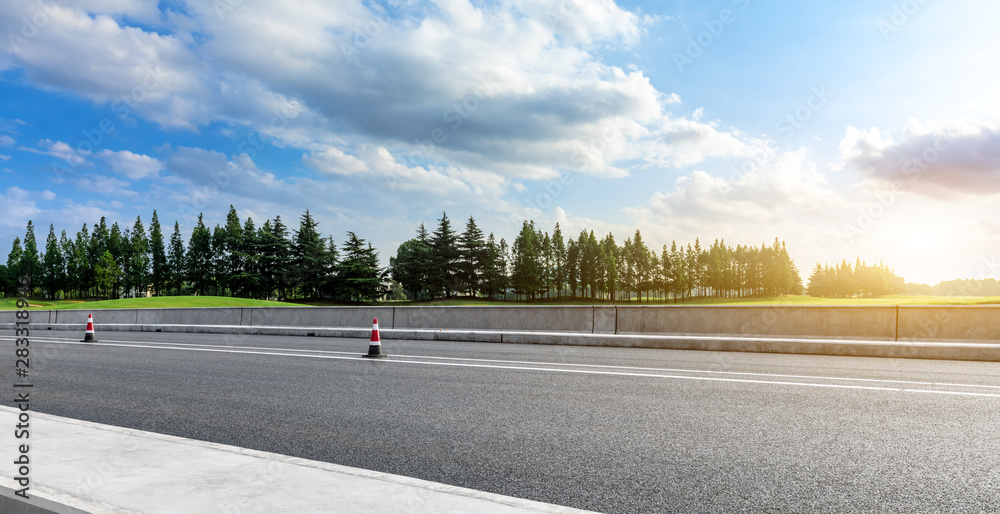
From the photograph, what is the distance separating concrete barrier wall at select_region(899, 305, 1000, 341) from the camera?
1327 cm

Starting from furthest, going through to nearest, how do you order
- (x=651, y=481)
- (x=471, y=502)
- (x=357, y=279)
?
(x=357, y=279)
(x=651, y=481)
(x=471, y=502)

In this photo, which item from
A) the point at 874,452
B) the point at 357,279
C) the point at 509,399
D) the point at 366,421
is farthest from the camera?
the point at 357,279

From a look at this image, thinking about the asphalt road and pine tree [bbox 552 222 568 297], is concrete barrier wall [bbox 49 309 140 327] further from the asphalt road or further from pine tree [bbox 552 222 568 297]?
pine tree [bbox 552 222 568 297]

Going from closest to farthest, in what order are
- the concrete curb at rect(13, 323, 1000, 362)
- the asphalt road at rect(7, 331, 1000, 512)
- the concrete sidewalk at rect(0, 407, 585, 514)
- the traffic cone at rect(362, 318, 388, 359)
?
the concrete sidewalk at rect(0, 407, 585, 514), the asphalt road at rect(7, 331, 1000, 512), the concrete curb at rect(13, 323, 1000, 362), the traffic cone at rect(362, 318, 388, 359)

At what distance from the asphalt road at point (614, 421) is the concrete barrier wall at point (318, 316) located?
834 centimetres

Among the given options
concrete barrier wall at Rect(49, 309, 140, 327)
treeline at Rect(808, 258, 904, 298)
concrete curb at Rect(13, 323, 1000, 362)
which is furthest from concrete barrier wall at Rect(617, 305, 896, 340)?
treeline at Rect(808, 258, 904, 298)

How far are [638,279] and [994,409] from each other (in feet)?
421

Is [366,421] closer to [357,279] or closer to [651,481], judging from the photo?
[651,481]

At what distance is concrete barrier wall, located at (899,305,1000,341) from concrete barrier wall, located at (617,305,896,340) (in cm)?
31

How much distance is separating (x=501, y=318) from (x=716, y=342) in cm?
659

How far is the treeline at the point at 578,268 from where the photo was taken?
102 m

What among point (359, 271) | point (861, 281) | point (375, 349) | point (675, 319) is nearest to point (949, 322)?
point (675, 319)

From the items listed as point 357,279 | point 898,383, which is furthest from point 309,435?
point 357,279

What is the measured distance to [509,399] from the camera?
7.49m
